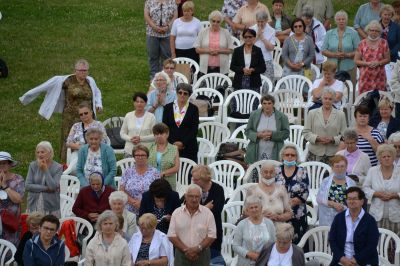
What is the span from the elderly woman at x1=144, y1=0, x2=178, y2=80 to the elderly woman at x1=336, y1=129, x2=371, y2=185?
647cm

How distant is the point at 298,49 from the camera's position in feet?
73.6

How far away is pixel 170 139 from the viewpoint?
1930cm

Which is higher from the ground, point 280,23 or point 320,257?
point 280,23

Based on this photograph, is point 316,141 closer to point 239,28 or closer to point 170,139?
point 170,139

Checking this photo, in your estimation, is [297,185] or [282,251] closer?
[282,251]

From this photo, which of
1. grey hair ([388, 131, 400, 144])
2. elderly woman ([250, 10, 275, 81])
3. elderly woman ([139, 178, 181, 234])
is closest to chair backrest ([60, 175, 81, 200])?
elderly woman ([139, 178, 181, 234])

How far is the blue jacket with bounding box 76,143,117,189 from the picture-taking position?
58.7 feet

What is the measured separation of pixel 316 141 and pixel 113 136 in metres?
3.03

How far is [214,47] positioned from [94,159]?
205 inches

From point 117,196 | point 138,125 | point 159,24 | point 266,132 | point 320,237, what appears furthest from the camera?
point 159,24

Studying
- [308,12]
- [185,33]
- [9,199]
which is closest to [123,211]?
[9,199]

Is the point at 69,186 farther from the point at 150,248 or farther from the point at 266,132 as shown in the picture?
the point at 150,248

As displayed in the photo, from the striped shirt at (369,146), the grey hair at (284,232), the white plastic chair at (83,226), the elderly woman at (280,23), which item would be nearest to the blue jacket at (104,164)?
the white plastic chair at (83,226)

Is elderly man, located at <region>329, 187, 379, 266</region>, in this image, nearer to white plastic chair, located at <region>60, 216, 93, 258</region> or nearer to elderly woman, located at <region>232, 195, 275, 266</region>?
elderly woman, located at <region>232, 195, 275, 266</region>
